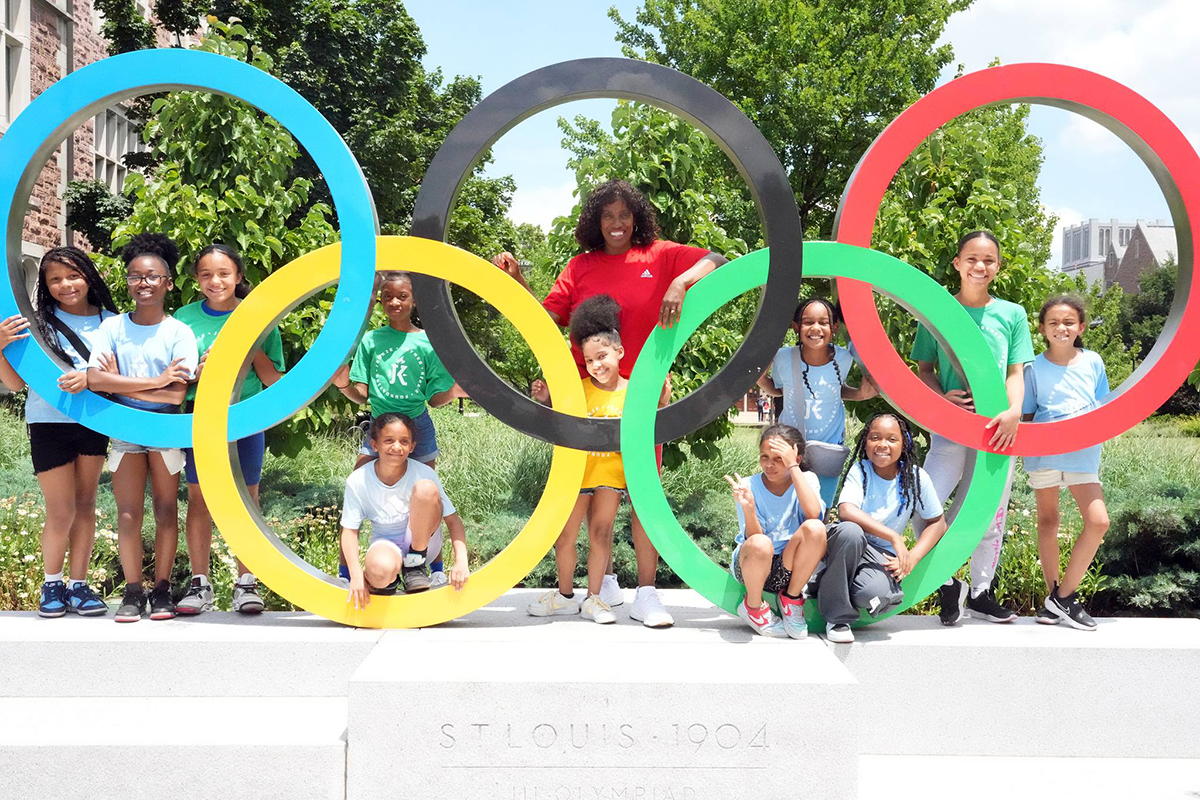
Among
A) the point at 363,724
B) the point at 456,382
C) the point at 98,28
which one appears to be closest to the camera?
the point at 363,724

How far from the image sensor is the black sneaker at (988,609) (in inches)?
188

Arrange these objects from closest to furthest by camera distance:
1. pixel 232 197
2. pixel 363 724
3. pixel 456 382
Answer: pixel 363 724
pixel 456 382
pixel 232 197

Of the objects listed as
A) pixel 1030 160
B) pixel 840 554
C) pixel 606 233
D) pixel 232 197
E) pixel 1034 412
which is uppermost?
pixel 1030 160

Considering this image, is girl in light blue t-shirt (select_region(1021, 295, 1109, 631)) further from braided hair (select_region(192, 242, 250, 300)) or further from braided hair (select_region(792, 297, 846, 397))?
braided hair (select_region(192, 242, 250, 300))

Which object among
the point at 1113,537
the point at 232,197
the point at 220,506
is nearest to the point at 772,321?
the point at 220,506

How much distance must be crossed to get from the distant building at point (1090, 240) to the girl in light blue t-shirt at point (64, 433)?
91.3m

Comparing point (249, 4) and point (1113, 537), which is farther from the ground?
point (249, 4)

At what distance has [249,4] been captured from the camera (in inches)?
641

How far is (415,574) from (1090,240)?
4176 inches

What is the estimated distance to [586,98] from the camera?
4.50 metres

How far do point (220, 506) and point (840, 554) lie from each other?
9.82ft

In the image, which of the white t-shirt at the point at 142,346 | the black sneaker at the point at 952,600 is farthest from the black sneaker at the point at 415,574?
the black sneaker at the point at 952,600

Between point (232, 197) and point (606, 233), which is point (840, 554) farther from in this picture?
point (232, 197)

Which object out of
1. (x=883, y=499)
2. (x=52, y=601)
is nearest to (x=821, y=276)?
(x=883, y=499)
